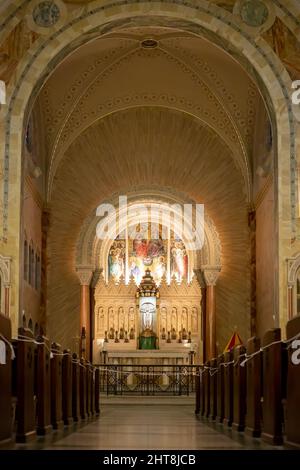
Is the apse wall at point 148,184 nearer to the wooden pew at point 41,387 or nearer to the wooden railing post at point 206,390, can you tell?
the wooden railing post at point 206,390

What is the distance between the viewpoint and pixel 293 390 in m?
7.23

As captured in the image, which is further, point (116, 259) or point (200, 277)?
point (116, 259)

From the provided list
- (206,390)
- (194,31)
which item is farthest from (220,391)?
(194,31)

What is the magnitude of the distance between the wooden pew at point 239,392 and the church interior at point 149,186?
2225mm

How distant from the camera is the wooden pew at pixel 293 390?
22.8 ft

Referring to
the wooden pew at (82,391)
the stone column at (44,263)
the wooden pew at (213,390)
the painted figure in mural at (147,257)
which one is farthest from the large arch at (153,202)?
the wooden pew at (82,391)

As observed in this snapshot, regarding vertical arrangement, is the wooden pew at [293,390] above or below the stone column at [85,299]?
below

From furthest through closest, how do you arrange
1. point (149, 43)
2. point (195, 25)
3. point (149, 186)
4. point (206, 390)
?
1. point (149, 186)
2. point (149, 43)
3. point (195, 25)
4. point (206, 390)

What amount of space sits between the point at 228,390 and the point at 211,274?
1459 centimetres

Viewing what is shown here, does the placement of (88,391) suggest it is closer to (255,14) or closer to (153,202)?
(255,14)

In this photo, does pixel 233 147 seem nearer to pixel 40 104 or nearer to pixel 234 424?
pixel 40 104

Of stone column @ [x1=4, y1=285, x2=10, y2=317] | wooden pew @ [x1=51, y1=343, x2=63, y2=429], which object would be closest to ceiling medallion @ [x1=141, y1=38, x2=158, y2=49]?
stone column @ [x1=4, y1=285, x2=10, y2=317]

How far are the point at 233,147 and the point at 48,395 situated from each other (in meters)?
16.4

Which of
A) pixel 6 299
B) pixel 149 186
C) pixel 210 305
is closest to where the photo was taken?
pixel 6 299
